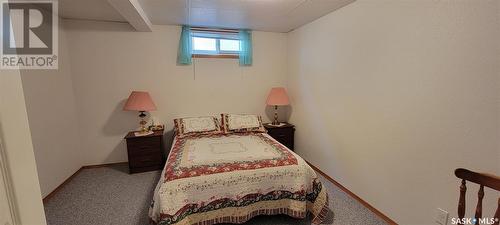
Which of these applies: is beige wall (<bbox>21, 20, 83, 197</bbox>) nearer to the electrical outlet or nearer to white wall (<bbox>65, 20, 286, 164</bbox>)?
white wall (<bbox>65, 20, 286, 164</bbox>)

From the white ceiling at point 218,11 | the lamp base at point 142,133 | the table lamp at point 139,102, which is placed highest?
the white ceiling at point 218,11

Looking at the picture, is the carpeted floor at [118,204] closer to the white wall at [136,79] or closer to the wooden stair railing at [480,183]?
the white wall at [136,79]

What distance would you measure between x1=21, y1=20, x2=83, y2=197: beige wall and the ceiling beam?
1046mm

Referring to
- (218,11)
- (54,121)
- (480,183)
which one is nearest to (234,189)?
(480,183)

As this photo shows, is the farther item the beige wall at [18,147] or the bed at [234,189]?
the bed at [234,189]

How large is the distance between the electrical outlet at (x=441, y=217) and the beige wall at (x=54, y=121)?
368cm

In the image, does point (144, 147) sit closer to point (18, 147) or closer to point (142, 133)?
point (142, 133)

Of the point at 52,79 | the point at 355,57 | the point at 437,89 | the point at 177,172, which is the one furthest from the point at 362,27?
the point at 52,79

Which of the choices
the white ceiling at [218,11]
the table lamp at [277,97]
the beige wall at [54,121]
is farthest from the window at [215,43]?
the beige wall at [54,121]

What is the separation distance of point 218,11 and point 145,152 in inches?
84.5

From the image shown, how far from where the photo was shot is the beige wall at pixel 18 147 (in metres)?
0.48

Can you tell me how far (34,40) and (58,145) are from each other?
4.06 feet

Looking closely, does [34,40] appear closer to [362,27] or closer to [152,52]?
[152,52]

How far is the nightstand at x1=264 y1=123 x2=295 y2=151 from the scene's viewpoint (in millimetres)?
3536
